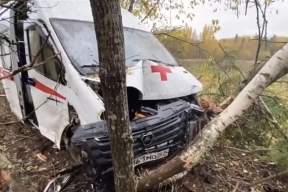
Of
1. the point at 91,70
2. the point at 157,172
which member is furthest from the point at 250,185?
the point at 91,70

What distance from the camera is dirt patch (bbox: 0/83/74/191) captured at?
389cm

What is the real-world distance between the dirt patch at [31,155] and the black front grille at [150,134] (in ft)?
3.74

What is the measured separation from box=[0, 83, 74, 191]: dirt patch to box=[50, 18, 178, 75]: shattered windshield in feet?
3.75

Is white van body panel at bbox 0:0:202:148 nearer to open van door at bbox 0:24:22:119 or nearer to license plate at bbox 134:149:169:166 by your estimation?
license plate at bbox 134:149:169:166

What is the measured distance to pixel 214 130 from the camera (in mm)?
3273

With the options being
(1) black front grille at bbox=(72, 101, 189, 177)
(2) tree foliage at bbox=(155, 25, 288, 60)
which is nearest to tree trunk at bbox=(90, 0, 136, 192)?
(1) black front grille at bbox=(72, 101, 189, 177)

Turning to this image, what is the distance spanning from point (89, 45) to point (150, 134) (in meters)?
1.55

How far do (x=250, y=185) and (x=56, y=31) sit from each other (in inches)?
119

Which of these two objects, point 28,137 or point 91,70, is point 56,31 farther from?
point 28,137

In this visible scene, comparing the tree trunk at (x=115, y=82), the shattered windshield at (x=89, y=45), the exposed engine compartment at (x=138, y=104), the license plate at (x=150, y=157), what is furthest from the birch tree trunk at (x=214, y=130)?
the shattered windshield at (x=89, y=45)

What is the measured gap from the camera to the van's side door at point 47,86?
12.8 feet

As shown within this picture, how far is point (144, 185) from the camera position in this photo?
123 inches

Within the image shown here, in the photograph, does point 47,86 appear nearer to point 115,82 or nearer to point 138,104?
point 138,104

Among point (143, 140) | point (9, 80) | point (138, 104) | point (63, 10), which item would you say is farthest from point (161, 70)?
point (9, 80)
